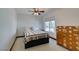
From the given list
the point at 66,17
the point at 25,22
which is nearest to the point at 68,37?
the point at 66,17

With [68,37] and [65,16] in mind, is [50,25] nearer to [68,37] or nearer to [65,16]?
[65,16]

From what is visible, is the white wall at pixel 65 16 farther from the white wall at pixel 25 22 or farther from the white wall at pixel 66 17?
the white wall at pixel 25 22

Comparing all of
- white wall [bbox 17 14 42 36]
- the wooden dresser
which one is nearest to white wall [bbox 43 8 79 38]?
the wooden dresser

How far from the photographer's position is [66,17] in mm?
2420

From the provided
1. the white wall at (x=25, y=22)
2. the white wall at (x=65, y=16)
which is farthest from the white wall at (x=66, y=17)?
the white wall at (x=25, y=22)

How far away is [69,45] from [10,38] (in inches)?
69.0

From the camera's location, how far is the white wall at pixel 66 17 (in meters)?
2.32

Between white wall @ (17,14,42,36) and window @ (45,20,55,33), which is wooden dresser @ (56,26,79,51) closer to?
window @ (45,20,55,33)

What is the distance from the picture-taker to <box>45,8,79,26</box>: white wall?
2.32m
